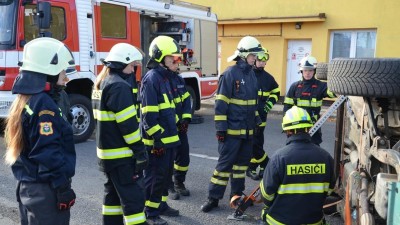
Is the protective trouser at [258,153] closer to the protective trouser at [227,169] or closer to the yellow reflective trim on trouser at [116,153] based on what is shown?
the protective trouser at [227,169]

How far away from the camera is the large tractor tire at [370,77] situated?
9.84ft

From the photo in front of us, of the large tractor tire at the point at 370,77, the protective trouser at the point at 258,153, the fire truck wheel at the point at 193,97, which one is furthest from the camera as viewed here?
the fire truck wheel at the point at 193,97

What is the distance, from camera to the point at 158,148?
4.24 meters

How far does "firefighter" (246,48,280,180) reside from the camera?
238 inches

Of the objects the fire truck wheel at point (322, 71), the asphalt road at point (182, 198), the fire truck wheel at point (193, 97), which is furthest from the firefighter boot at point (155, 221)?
the fire truck wheel at point (193, 97)

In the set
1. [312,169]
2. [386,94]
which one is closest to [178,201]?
[312,169]

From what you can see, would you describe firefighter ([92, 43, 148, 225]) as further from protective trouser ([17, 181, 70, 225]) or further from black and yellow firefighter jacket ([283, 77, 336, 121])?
black and yellow firefighter jacket ([283, 77, 336, 121])

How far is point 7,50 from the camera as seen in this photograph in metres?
7.18

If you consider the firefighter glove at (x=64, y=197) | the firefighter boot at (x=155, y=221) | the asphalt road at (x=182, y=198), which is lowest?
the asphalt road at (x=182, y=198)

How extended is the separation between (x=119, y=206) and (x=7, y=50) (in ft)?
15.2

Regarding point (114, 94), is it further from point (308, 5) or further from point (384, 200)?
point (308, 5)

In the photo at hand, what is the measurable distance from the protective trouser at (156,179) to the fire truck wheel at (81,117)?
156 inches

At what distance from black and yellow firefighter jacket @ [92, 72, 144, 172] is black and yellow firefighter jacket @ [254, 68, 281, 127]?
3030mm

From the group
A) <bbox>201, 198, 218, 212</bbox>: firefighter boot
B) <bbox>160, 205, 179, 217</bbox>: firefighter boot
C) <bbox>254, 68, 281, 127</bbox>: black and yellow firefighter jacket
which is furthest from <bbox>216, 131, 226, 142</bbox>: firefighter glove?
<bbox>254, 68, 281, 127</bbox>: black and yellow firefighter jacket
